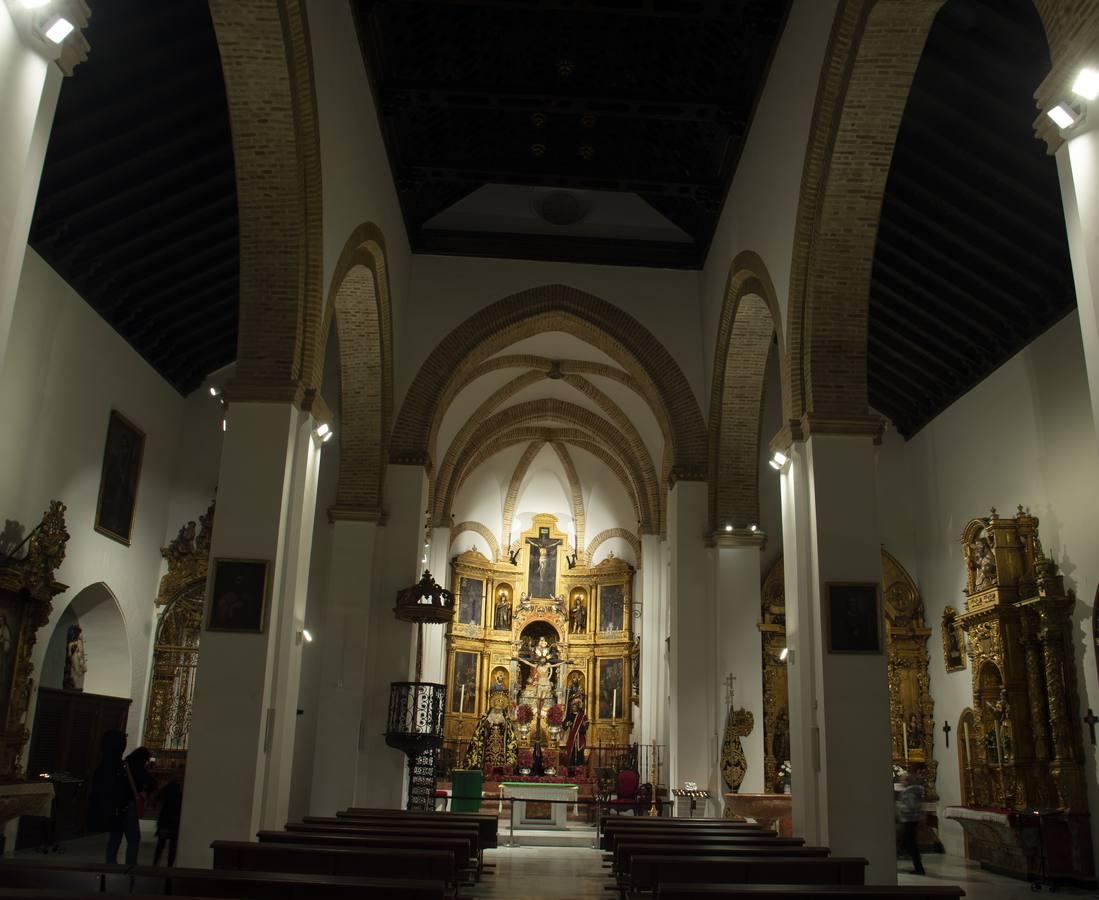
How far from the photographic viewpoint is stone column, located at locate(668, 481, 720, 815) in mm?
13531

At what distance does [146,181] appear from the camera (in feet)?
36.9

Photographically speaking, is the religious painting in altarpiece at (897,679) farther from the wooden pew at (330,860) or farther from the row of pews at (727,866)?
the wooden pew at (330,860)

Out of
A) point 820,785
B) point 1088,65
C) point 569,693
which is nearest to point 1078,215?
point 1088,65

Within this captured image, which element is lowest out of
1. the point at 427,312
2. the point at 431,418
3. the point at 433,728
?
the point at 433,728

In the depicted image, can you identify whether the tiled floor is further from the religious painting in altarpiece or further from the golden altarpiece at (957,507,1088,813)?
the religious painting in altarpiece

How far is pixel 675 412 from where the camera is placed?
47.5 feet

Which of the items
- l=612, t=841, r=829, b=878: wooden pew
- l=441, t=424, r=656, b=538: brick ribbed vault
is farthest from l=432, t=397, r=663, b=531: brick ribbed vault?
l=612, t=841, r=829, b=878: wooden pew

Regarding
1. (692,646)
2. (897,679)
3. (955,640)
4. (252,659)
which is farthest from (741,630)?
(252,659)

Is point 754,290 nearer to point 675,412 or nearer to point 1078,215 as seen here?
point 675,412

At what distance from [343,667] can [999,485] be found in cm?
877

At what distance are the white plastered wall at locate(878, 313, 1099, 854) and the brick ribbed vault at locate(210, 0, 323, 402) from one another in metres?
8.39

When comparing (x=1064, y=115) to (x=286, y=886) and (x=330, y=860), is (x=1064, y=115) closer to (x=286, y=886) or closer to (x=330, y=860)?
(x=286, y=886)

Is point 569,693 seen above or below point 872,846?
above

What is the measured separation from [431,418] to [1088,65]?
34.6 feet
